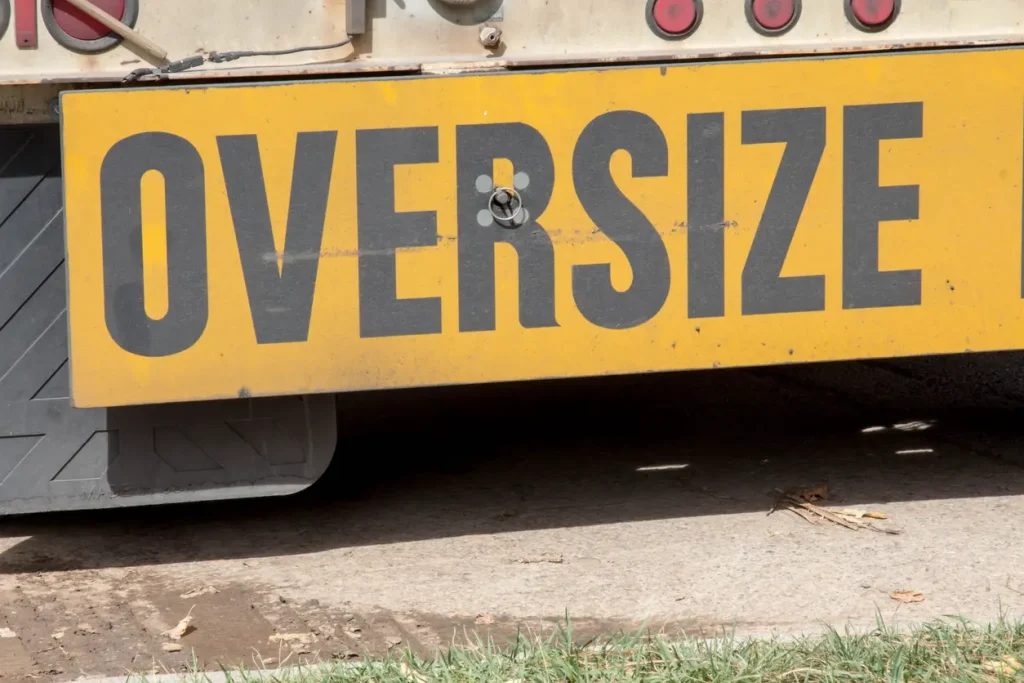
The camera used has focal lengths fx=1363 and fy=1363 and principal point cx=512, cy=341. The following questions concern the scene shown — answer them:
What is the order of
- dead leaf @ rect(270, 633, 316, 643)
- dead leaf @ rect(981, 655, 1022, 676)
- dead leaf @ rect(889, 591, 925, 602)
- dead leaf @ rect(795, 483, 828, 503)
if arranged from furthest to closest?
dead leaf @ rect(795, 483, 828, 503)
dead leaf @ rect(889, 591, 925, 602)
dead leaf @ rect(270, 633, 316, 643)
dead leaf @ rect(981, 655, 1022, 676)

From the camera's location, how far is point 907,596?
3941mm

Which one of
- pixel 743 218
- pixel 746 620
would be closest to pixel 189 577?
pixel 746 620

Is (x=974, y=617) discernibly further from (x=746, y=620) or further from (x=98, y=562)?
(x=98, y=562)

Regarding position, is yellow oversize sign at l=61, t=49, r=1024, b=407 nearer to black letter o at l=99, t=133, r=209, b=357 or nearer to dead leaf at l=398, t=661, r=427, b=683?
black letter o at l=99, t=133, r=209, b=357

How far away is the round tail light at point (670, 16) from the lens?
4.21 metres

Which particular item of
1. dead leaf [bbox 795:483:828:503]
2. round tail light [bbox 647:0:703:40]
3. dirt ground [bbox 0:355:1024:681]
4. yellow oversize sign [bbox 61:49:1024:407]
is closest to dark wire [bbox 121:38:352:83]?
yellow oversize sign [bbox 61:49:1024:407]

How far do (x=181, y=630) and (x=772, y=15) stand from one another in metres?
2.55

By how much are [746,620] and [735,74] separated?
5.30ft

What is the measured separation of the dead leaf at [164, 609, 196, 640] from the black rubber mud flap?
56 centimetres

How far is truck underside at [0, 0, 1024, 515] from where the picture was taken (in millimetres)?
4023

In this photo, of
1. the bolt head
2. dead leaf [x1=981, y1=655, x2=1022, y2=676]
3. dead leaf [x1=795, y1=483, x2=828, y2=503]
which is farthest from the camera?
dead leaf [x1=795, y1=483, x2=828, y2=503]

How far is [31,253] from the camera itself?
422 centimetres

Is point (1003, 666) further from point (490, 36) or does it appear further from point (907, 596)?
point (490, 36)

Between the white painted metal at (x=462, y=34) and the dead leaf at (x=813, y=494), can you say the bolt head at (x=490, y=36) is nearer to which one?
the white painted metal at (x=462, y=34)
